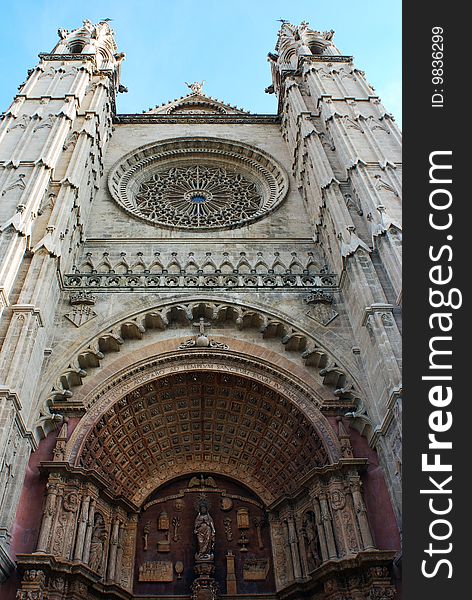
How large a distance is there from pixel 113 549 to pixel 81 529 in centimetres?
106

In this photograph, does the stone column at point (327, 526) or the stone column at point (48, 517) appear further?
the stone column at point (327, 526)

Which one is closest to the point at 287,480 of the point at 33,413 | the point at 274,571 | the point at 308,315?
the point at 274,571

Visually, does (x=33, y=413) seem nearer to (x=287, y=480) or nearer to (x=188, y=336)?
(x=188, y=336)

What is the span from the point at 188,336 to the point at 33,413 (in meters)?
3.65

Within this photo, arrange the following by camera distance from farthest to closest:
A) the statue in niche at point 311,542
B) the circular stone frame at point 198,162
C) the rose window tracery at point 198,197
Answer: the circular stone frame at point 198,162 < the rose window tracery at point 198,197 < the statue in niche at point 311,542

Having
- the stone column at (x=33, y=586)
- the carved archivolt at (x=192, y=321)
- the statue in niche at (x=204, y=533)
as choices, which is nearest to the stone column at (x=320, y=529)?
the carved archivolt at (x=192, y=321)

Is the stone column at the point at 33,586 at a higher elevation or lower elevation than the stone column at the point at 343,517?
lower

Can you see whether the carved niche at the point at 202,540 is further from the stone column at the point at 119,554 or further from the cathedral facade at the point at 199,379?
the stone column at the point at 119,554

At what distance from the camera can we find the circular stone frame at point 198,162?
60.0 ft

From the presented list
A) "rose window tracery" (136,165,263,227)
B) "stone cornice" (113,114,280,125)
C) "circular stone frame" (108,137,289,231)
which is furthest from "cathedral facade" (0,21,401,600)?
"stone cornice" (113,114,280,125)

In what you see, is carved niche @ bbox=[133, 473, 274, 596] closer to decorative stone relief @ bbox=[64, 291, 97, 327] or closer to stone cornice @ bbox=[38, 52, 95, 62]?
decorative stone relief @ bbox=[64, 291, 97, 327]

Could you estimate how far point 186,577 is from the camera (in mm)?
10719

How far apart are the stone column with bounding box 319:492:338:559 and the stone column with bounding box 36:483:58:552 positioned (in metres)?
4.61

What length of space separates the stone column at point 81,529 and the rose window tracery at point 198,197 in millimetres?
8702
